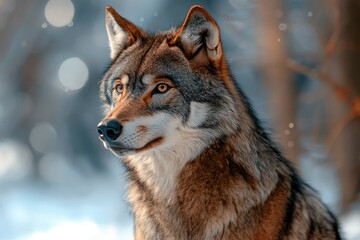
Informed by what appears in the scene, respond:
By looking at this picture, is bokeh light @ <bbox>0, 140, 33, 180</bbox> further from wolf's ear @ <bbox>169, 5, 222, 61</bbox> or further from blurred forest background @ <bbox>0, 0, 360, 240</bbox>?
wolf's ear @ <bbox>169, 5, 222, 61</bbox>

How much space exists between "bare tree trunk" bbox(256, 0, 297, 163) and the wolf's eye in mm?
6607

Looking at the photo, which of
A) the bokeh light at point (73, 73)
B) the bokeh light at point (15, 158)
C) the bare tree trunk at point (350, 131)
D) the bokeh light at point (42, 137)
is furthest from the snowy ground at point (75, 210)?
the bokeh light at point (73, 73)

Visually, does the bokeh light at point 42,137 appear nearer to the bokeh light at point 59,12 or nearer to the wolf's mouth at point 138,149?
the bokeh light at point 59,12

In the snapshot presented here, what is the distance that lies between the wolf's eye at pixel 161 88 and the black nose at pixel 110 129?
1.15 ft

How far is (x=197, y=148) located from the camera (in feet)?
16.1

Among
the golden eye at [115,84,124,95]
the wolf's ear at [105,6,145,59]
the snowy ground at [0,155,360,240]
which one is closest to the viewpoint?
the golden eye at [115,84,124,95]

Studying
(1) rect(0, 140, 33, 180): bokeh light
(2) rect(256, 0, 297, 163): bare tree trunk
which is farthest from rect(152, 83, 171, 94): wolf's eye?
(1) rect(0, 140, 33, 180): bokeh light

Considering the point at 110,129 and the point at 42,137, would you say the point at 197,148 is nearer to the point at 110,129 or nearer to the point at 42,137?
the point at 110,129

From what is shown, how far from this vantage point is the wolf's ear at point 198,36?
489 centimetres

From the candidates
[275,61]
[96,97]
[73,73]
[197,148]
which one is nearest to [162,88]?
[197,148]

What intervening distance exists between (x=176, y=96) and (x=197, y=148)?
34cm

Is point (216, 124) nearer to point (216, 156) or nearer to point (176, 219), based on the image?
point (216, 156)

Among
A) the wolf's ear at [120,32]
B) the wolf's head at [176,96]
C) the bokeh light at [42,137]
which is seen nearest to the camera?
the wolf's head at [176,96]

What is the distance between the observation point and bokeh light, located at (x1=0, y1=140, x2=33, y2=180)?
1443cm
